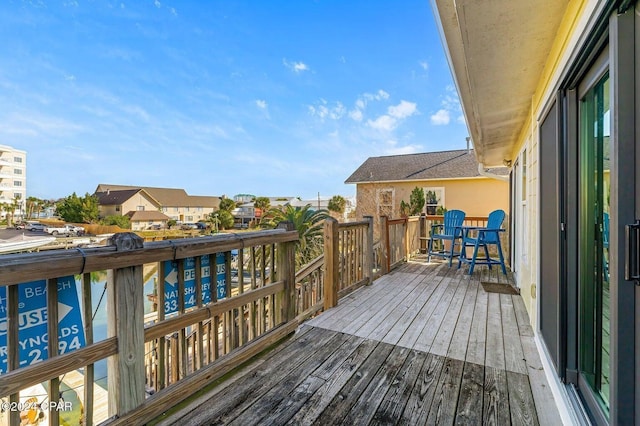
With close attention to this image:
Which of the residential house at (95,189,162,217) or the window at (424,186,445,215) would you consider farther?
the residential house at (95,189,162,217)

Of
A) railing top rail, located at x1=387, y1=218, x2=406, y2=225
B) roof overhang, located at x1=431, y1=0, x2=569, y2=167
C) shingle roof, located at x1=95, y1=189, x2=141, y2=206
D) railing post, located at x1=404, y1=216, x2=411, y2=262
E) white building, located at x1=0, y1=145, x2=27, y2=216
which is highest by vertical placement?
white building, located at x1=0, y1=145, x2=27, y2=216

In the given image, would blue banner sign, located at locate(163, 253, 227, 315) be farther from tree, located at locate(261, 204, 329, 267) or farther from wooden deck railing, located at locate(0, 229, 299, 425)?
tree, located at locate(261, 204, 329, 267)

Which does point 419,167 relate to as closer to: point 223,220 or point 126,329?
point 126,329

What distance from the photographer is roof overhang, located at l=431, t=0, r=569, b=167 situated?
151cm

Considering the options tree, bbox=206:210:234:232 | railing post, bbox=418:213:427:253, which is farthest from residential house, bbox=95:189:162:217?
railing post, bbox=418:213:427:253

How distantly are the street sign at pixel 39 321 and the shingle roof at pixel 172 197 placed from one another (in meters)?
35.7

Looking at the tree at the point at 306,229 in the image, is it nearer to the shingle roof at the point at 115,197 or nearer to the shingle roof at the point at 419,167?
the shingle roof at the point at 419,167

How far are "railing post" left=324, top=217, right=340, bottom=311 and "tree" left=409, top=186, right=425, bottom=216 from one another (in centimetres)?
856

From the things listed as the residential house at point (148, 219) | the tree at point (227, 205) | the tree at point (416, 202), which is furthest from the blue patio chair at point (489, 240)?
the tree at point (227, 205)

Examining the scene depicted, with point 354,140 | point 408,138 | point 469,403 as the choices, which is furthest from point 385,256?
point 354,140

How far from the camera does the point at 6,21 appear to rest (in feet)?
29.7

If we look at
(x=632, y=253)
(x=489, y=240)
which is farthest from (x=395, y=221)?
(x=632, y=253)

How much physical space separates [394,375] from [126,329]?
62.1 inches

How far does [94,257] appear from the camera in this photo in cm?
124
